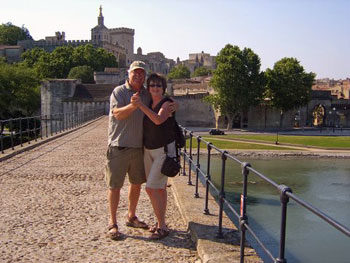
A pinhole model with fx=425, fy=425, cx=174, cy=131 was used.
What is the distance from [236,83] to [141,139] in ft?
164

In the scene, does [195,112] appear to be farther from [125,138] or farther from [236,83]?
[125,138]

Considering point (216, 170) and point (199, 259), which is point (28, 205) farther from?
point (216, 170)

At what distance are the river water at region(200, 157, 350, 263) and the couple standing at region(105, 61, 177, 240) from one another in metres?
5.39

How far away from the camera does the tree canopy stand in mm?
63250

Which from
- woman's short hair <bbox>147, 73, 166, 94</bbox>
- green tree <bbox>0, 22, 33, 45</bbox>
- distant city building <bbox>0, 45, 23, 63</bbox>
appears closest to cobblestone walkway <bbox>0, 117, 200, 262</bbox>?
woman's short hair <bbox>147, 73, 166, 94</bbox>

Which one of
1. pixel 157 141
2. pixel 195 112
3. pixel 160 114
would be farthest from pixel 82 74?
pixel 160 114

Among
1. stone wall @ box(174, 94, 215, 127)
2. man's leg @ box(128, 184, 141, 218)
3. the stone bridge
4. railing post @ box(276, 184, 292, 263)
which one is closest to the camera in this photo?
railing post @ box(276, 184, 292, 263)

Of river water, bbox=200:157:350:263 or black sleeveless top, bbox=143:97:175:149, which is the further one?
river water, bbox=200:157:350:263

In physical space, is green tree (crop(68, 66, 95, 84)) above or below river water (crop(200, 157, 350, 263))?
above

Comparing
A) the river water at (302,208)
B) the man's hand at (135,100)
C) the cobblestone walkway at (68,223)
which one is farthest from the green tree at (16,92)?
the man's hand at (135,100)

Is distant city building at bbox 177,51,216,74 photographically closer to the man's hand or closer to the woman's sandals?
the woman's sandals

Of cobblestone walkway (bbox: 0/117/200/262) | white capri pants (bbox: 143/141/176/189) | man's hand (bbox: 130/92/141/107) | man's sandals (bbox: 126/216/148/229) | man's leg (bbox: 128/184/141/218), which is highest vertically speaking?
man's hand (bbox: 130/92/141/107)

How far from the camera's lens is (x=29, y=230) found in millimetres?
4688

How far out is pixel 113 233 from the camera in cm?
441
